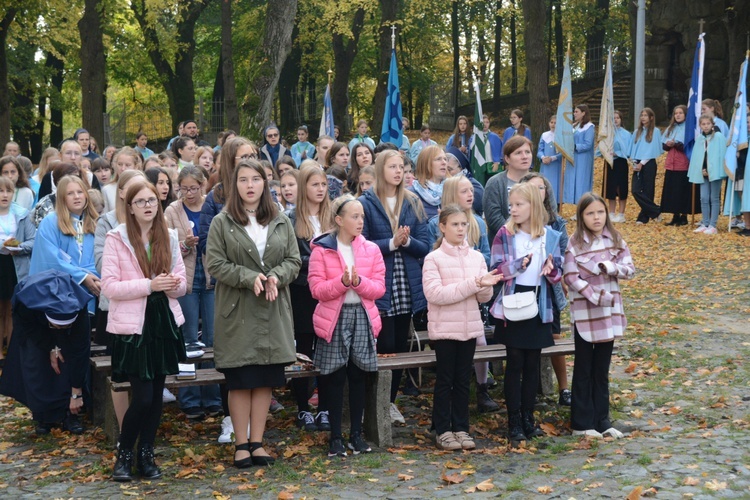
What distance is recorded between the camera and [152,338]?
6918mm

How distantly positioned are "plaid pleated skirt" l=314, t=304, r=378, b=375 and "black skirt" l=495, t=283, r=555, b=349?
102 cm

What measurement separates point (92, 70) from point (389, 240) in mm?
16979

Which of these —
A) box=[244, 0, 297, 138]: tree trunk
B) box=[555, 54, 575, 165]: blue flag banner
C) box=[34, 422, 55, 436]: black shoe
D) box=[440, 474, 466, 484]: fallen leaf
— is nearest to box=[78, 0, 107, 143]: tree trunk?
box=[244, 0, 297, 138]: tree trunk

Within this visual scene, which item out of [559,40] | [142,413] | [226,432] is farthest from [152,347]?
[559,40]

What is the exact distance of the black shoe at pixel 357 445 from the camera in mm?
7477

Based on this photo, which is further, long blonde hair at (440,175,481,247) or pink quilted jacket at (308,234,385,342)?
long blonde hair at (440,175,481,247)

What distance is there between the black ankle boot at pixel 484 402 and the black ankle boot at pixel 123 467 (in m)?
3.02

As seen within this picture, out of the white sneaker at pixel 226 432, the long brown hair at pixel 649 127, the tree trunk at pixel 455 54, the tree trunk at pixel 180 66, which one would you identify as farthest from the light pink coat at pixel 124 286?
the tree trunk at pixel 455 54

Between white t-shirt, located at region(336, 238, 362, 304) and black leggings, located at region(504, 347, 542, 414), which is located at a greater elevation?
white t-shirt, located at region(336, 238, 362, 304)

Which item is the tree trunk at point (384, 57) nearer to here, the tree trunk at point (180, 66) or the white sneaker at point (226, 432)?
the tree trunk at point (180, 66)

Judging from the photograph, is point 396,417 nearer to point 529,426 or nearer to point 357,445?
point 357,445

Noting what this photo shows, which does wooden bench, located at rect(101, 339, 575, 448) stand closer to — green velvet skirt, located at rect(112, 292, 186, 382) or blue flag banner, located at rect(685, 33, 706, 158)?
green velvet skirt, located at rect(112, 292, 186, 382)

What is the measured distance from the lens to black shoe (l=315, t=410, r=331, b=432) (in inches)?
316

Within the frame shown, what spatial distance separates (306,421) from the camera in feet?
26.7
